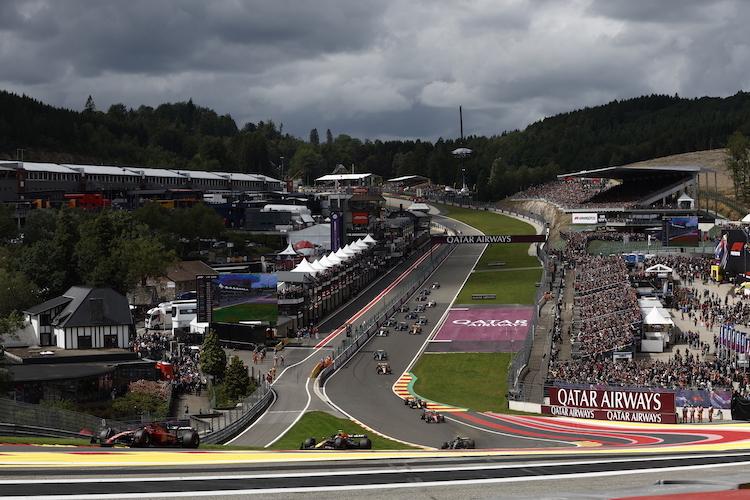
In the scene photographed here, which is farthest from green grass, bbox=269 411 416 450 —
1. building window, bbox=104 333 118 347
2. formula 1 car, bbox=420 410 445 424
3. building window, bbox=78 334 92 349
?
building window, bbox=78 334 92 349

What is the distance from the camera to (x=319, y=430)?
142 ft

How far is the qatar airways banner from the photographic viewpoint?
41.9 metres

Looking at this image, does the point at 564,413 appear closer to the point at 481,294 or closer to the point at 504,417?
the point at 504,417

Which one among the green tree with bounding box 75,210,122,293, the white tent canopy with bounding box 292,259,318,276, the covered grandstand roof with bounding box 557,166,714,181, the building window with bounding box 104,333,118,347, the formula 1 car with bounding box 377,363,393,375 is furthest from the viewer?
the covered grandstand roof with bounding box 557,166,714,181

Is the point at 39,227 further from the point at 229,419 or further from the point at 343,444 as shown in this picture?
the point at 343,444

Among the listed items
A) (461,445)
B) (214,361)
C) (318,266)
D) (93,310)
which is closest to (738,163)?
(318,266)

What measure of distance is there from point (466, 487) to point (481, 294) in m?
76.7

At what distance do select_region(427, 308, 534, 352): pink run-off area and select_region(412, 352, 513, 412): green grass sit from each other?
233cm

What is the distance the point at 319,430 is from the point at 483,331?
112 feet

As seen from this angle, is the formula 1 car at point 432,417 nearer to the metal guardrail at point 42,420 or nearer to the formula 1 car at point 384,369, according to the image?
the formula 1 car at point 384,369

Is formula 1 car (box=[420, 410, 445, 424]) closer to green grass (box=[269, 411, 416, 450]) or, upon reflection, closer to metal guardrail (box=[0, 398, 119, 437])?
green grass (box=[269, 411, 416, 450])

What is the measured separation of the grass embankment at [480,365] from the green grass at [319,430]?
9.83 metres

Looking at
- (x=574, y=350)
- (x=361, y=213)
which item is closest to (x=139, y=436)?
(x=574, y=350)

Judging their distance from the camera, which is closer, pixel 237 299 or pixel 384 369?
pixel 384 369
